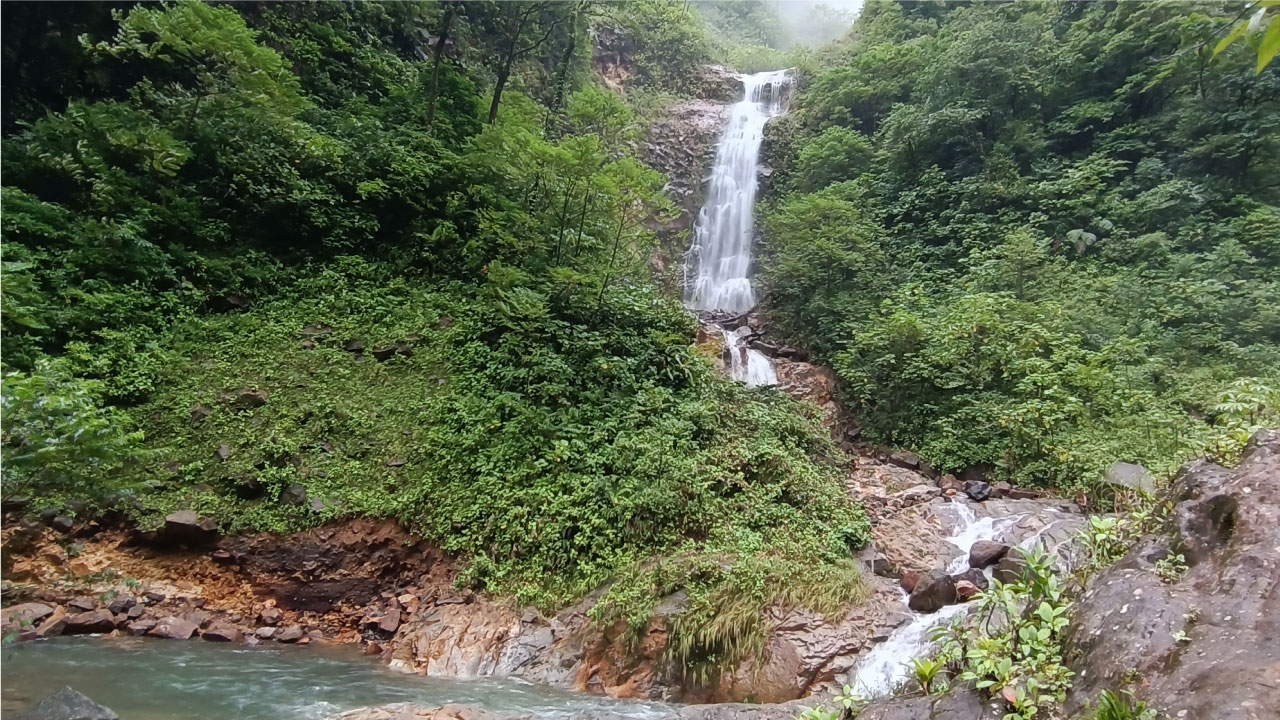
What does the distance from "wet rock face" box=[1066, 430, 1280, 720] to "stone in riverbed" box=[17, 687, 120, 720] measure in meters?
5.24

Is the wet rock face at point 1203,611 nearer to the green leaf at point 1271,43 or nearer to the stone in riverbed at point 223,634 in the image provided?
the green leaf at point 1271,43

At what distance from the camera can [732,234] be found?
17.7m

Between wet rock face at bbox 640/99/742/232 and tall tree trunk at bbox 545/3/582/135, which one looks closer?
tall tree trunk at bbox 545/3/582/135

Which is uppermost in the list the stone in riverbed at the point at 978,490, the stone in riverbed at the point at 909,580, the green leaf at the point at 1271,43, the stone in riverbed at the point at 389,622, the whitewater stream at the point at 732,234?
the whitewater stream at the point at 732,234

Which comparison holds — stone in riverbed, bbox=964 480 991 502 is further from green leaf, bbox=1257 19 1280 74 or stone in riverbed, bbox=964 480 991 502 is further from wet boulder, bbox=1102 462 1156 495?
green leaf, bbox=1257 19 1280 74

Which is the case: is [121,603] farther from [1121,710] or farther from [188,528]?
[1121,710]

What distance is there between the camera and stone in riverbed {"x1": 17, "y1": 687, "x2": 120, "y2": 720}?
11.2 feet

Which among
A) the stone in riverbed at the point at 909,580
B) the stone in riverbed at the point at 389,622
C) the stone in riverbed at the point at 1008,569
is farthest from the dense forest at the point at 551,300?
the stone in riverbed at the point at 1008,569

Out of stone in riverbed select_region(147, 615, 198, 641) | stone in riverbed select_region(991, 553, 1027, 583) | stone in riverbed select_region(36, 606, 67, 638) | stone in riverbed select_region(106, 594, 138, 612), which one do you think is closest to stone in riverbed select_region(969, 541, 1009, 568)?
stone in riverbed select_region(991, 553, 1027, 583)

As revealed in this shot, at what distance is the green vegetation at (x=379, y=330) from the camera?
21.9ft

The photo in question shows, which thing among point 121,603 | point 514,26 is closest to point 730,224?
point 514,26

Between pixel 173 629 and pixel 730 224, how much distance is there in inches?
606

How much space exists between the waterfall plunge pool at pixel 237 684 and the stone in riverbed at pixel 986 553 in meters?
3.92

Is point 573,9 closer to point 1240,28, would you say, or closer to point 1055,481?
point 1055,481
